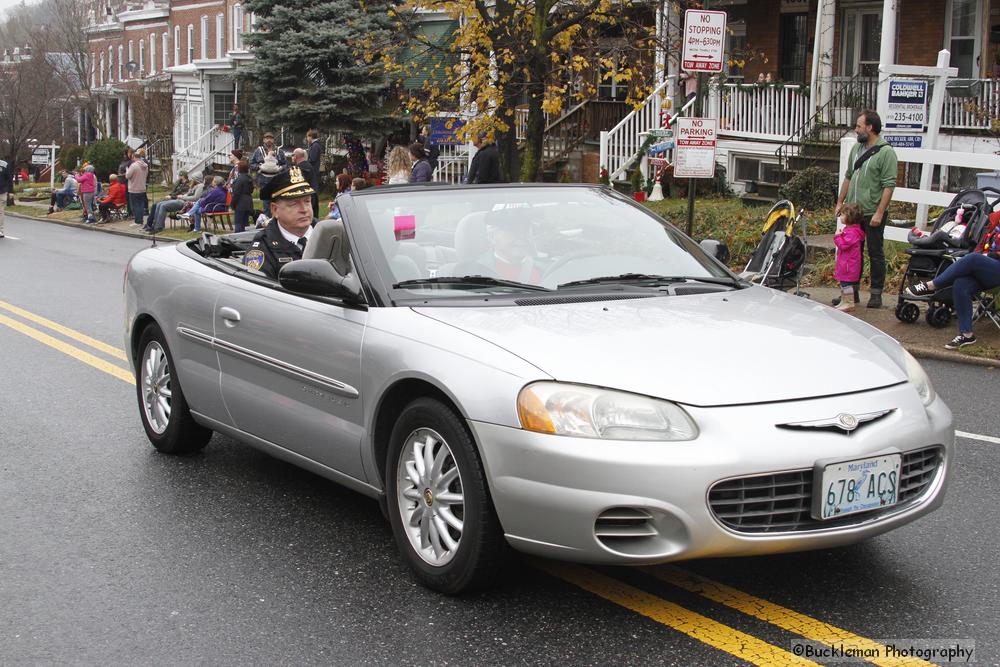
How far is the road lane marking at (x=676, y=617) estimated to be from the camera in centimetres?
389

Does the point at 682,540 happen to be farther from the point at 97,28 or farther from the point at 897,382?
the point at 97,28

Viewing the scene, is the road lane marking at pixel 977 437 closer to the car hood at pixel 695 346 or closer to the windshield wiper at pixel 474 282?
the car hood at pixel 695 346

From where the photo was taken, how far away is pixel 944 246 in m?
11.2

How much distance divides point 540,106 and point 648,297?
14.0 m

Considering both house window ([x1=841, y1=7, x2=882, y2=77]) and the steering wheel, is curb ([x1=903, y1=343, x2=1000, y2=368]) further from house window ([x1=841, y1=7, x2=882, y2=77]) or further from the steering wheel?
house window ([x1=841, y1=7, x2=882, y2=77])

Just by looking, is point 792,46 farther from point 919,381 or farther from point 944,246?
point 919,381

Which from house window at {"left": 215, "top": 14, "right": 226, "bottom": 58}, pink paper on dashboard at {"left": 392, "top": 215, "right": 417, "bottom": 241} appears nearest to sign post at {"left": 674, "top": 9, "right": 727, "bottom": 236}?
pink paper on dashboard at {"left": 392, "top": 215, "right": 417, "bottom": 241}

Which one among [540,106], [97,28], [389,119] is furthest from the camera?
[97,28]

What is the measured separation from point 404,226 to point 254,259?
4.43 ft

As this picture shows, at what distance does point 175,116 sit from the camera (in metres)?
53.0

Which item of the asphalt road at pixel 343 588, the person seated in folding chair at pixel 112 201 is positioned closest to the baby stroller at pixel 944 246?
the asphalt road at pixel 343 588

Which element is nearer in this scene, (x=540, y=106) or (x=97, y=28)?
(x=540, y=106)

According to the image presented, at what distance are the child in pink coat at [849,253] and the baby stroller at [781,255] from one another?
51 centimetres

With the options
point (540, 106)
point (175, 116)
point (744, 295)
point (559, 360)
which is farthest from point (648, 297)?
point (175, 116)
